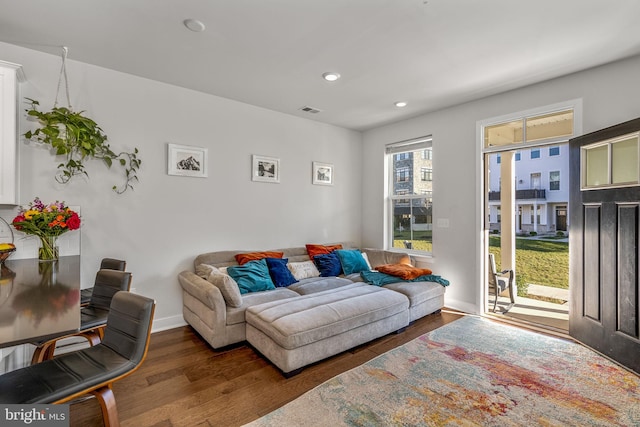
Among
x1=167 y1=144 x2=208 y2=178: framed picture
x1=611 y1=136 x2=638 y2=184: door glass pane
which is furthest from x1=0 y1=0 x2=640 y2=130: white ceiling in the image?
x1=611 y1=136 x2=638 y2=184: door glass pane

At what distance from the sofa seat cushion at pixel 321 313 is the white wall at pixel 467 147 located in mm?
1173

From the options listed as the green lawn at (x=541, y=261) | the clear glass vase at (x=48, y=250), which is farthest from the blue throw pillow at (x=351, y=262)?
the clear glass vase at (x=48, y=250)

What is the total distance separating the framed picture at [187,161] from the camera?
11.1ft

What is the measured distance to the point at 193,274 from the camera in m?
3.31

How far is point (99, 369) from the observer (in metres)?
1.33

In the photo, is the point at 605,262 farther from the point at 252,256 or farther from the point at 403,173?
the point at 252,256

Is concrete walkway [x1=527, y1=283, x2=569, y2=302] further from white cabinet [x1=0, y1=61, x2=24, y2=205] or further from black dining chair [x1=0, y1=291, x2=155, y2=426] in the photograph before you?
white cabinet [x1=0, y1=61, x2=24, y2=205]

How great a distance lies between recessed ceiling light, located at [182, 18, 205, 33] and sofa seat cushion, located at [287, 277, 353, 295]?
2.66 meters

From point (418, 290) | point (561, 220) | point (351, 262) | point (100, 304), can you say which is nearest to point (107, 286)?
point (100, 304)

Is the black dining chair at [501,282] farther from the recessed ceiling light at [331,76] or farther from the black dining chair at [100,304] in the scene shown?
the black dining chair at [100,304]

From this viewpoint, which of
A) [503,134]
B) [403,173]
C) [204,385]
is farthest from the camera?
[403,173]

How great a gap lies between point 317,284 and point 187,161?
211 cm

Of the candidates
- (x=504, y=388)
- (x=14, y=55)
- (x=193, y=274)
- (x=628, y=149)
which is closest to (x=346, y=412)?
(x=504, y=388)

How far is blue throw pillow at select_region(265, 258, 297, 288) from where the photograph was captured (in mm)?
3564
